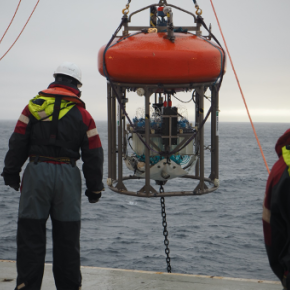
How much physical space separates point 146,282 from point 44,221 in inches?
48.0

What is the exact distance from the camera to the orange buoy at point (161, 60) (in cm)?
471

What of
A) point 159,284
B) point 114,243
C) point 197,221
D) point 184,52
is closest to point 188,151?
point 184,52

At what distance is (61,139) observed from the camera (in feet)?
12.2

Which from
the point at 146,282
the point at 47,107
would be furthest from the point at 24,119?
the point at 146,282

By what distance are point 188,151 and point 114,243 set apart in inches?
576

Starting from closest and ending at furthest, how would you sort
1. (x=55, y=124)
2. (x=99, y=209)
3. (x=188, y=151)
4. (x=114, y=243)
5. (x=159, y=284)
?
(x=55, y=124)
(x=159, y=284)
(x=188, y=151)
(x=114, y=243)
(x=99, y=209)

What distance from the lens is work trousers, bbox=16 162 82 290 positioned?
12.1ft

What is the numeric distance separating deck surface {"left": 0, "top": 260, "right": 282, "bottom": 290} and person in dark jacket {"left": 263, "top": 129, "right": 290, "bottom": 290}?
6.21 ft

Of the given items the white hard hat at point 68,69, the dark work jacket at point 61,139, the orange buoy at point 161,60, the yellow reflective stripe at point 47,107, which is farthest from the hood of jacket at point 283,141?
the orange buoy at point 161,60

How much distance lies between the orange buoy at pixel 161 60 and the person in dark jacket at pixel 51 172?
111 centimetres

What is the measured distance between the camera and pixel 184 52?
4.75 m

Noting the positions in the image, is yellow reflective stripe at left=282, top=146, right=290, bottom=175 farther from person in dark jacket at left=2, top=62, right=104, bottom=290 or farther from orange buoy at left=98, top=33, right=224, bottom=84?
orange buoy at left=98, top=33, right=224, bottom=84

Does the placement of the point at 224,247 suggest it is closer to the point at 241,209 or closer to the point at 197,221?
the point at 197,221

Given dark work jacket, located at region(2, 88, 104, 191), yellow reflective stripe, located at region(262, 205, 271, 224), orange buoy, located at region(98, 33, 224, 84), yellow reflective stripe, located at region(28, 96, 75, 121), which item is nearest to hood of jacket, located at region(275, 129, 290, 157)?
yellow reflective stripe, located at region(262, 205, 271, 224)
